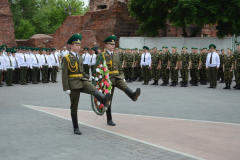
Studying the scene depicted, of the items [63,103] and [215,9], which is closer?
[63,103]

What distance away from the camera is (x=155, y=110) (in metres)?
9.95

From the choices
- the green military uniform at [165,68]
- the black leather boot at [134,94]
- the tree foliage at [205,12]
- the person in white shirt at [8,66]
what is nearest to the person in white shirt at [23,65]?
the person in white shirt at [8,66]

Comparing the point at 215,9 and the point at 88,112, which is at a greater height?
the point at 215,9

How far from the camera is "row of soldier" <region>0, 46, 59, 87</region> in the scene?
18.7 m

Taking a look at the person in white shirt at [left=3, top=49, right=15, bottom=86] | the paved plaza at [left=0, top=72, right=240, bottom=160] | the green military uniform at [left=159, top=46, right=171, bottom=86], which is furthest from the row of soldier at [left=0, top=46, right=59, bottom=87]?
the paved plaza at [left=0, top=72, right=240, bottom=160]

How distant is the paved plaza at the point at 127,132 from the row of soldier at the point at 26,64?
7.64 m

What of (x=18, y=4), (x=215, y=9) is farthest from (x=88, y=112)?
(x=18, y=4)

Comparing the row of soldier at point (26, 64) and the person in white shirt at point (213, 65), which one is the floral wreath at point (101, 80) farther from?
the row of soldier at point (26, 64)

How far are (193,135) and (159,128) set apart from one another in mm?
922

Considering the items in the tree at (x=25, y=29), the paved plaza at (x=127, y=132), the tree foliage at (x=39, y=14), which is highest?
the tree foliage at (x=39, y=14)

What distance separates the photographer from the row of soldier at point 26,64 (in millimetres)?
18656

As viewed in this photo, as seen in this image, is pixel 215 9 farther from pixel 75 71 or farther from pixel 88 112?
pixel 75 71

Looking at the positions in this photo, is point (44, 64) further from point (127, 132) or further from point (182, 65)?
point (127, 132)

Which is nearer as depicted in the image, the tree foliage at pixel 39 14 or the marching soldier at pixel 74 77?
the marching soldier at pixel 74 77
